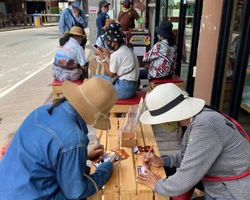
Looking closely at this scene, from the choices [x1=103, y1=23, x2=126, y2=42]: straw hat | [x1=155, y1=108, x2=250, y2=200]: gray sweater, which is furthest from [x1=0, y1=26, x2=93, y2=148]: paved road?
[x1=155, y1=108, x2=250, y2=200]: gray sweater

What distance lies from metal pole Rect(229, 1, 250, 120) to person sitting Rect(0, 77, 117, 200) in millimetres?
1814

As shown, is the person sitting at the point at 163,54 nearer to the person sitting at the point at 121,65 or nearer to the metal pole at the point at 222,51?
the person sitting at the point at 121,65

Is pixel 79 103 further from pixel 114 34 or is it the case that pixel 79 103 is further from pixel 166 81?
pixel 166 81

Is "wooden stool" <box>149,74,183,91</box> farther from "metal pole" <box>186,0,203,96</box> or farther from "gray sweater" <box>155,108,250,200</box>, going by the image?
"gray sweater" <box>155,108,250,200</box>

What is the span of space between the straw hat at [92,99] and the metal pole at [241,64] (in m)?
1.82

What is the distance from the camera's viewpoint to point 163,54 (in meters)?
4.16

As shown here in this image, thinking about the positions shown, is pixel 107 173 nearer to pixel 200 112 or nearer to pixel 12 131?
pixel 200 112

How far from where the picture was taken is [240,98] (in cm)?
299

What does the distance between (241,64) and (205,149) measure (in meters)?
1.73

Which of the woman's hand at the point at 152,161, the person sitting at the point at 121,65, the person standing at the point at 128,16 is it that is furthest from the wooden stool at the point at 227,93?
the person standing at the point at 128,16

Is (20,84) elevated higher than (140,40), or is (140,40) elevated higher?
(140,40)

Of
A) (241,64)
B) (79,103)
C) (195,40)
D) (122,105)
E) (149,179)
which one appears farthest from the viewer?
(195,40)

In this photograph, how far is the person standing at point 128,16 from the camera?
24.3ft

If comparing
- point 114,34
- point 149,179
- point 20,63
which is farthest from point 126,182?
point 20,63
